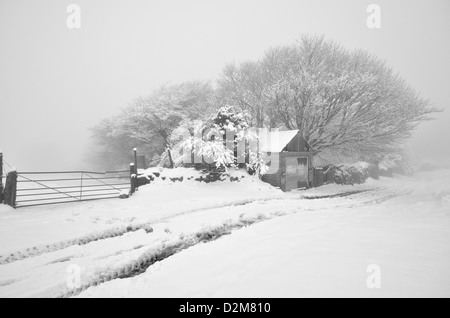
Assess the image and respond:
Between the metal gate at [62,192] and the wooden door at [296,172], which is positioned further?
the wooden door at [296,172]

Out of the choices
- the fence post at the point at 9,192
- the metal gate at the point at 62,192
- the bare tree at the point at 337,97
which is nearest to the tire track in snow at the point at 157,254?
the metal gate at the point at 62,192

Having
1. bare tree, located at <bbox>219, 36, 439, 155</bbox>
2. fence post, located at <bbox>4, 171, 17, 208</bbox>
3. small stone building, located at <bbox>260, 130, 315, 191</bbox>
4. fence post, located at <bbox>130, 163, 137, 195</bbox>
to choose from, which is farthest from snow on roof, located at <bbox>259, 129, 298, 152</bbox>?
fence post, located at <bbox>4, 171, 17, 208</bbox>

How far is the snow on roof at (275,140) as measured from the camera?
1687cm

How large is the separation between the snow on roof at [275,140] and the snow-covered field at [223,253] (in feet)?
28.8

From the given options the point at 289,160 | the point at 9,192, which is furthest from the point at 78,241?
the point at 289,160

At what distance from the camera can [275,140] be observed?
704 inches

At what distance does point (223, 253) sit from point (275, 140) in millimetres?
14243

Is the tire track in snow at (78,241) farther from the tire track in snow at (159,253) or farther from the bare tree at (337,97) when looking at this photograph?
the bare tree at (337,97)

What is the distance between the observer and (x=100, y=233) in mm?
6371

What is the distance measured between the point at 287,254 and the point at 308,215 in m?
4.09

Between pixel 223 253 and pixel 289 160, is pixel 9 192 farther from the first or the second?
pixel 289 160

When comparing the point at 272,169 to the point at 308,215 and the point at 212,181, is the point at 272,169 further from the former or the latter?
the point at 308,215

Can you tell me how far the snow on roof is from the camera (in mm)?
16866
